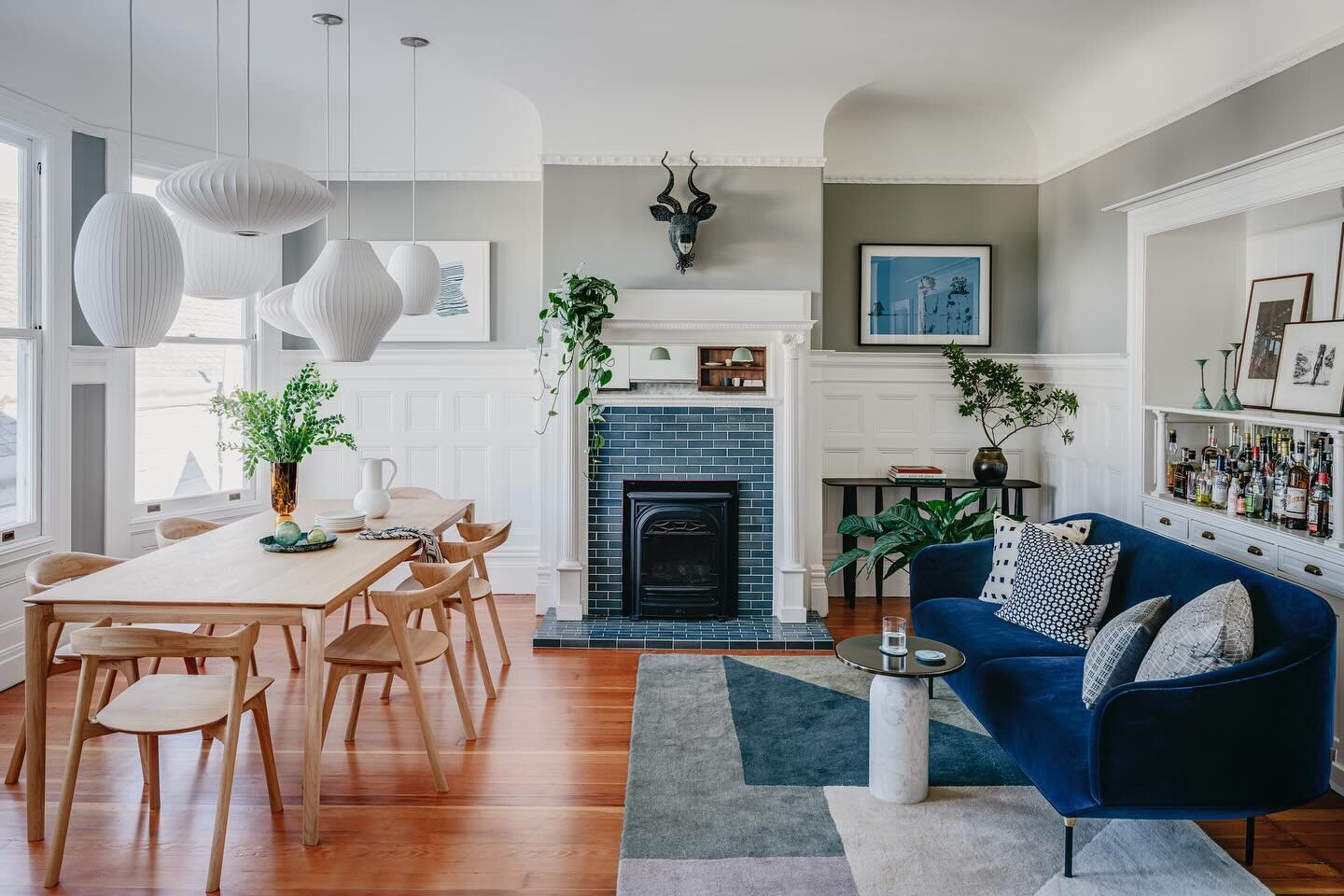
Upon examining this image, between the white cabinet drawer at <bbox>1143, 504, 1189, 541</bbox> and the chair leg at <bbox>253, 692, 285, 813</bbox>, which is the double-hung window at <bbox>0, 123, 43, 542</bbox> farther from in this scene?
the white cabinet drawer at <bbox>1143, 504, 1189, 541</bbox>

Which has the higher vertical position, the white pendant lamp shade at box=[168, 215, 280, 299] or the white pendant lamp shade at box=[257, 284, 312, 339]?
the white pendant lamp shade at box=[168, 215, 280, 299]

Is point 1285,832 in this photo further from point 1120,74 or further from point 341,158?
point 341,158

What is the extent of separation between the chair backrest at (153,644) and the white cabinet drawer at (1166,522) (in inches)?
135

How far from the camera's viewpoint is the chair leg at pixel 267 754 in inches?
110

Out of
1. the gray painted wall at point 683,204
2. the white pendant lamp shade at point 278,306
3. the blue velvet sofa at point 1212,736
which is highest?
the gray painted wall at point 683,204

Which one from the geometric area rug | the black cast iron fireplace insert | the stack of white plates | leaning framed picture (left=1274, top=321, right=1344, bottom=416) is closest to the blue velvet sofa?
the geometric area rug

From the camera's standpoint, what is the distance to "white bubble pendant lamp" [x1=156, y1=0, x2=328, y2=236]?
2512mm

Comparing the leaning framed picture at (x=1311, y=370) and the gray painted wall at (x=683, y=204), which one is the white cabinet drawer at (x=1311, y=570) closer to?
the leaning framed picture at (x=1311, y=370)

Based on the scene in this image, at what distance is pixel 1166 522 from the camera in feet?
13.0

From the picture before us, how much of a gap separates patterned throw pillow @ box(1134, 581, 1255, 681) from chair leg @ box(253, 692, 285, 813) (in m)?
2.54

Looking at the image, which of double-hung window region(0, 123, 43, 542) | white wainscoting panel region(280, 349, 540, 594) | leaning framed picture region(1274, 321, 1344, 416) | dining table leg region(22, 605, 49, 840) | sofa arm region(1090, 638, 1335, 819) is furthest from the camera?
white wainscoting panel region(280, 349, 540, 594)

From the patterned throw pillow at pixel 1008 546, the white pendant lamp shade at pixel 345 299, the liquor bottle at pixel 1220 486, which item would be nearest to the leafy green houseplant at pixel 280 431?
the white pendant lamp shade at pixel 345 299

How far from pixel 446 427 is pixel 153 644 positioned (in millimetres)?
3357

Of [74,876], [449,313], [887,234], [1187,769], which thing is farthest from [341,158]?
[1187,769]
